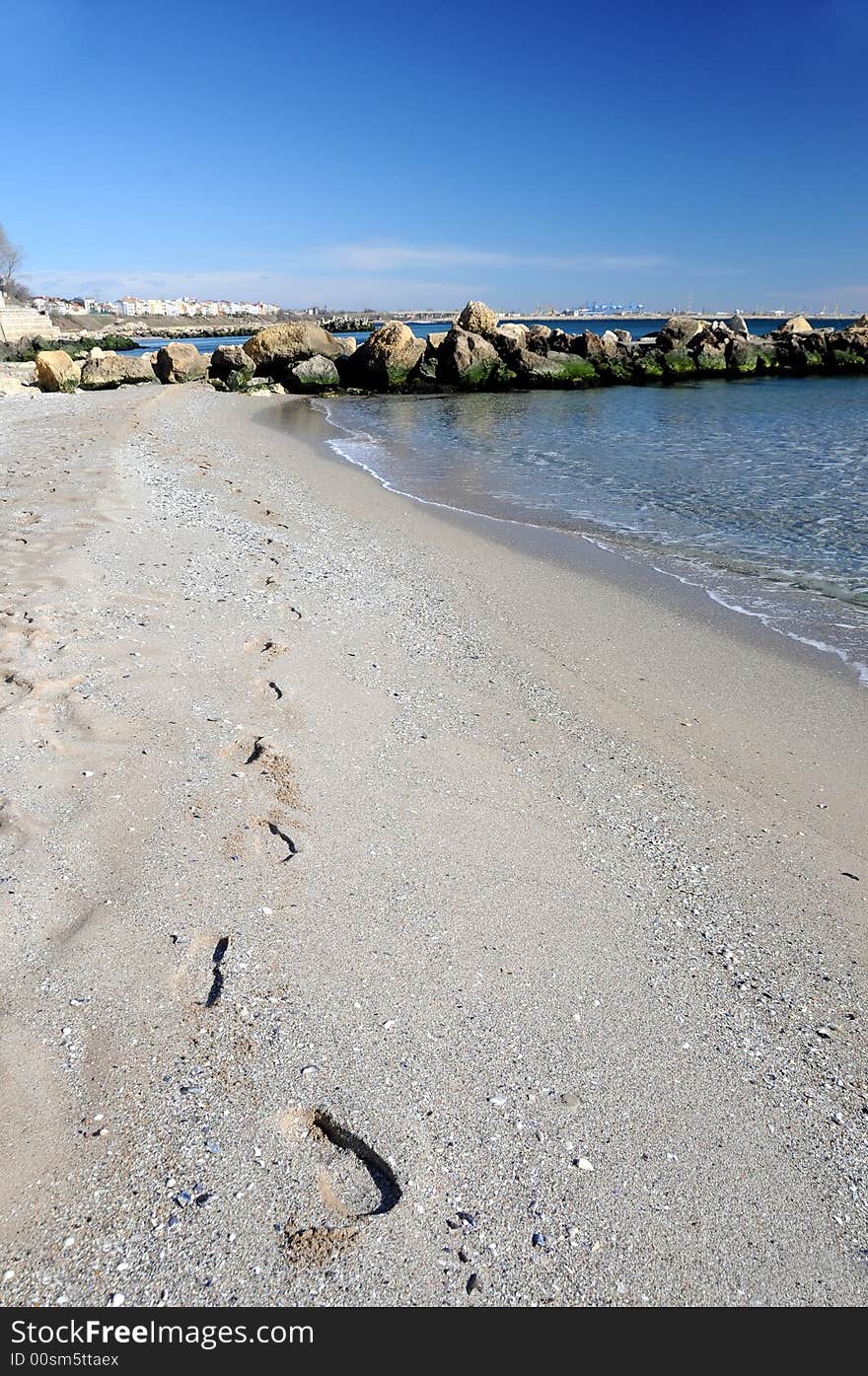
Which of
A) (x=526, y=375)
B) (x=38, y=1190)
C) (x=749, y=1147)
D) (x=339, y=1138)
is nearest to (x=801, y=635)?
(x=749, y=1147)

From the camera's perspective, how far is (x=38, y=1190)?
196 cm

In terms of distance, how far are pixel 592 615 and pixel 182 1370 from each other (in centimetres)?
604

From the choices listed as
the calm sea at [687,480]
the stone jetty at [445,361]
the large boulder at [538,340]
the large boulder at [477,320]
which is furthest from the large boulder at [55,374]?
the large boulder at [538,340]

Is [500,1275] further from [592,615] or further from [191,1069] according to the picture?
[592,615]

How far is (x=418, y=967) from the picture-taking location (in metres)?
2.80

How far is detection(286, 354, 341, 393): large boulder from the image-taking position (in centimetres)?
3262

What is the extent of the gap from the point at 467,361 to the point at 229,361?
32.4ft

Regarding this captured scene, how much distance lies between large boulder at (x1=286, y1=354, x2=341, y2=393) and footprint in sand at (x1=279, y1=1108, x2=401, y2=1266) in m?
33.8

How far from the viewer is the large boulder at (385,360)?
3334 cm

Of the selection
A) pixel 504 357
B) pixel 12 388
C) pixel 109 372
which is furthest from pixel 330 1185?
Result: pixel 504 357

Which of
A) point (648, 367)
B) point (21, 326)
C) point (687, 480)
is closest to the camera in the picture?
point (687, 480)

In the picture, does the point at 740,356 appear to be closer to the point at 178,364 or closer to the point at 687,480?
the point at 178,364

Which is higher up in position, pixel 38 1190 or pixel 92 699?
pixel 92 699

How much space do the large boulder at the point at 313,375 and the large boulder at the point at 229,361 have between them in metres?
1.86
